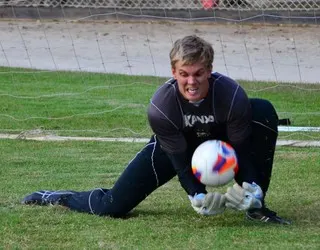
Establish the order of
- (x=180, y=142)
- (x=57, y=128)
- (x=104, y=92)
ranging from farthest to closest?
(x=104, y=92) → (x=57, y=128) → (x=180, y=142)

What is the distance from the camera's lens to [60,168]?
29.0 feet

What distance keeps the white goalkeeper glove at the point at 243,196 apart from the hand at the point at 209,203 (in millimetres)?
42

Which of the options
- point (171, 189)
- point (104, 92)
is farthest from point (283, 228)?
point (104, 92)

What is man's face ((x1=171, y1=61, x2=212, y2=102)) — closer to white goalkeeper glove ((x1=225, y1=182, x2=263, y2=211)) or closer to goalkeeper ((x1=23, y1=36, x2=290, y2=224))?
goalkeeper ((x1=23, y1=36, x2=290, y2=224))

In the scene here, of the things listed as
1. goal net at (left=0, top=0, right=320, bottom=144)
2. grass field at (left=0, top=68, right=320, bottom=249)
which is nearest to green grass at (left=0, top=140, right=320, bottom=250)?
grass field at (left=0, top=68, right=320, bottom=249)

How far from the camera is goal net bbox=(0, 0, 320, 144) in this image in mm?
11984

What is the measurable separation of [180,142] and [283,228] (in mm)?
790

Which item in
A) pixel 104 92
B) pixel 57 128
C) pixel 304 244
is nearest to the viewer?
pixel 304 244

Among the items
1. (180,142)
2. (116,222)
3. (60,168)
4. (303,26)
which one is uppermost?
(180,142)

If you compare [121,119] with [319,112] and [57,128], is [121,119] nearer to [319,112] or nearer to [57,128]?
[57,128]

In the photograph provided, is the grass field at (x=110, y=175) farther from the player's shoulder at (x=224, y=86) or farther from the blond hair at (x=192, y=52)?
the blond hair at (x=192, y=52)

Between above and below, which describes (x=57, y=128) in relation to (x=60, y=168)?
below

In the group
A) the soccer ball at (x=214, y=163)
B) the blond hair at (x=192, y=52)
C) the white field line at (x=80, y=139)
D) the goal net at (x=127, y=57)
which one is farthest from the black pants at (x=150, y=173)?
the goal net at (x=127, y=57)

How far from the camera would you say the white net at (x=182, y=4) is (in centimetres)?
1850
